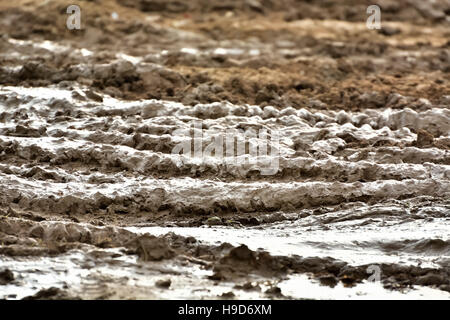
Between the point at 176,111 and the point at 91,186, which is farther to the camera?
the point at 176,111

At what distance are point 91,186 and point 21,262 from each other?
182 cm

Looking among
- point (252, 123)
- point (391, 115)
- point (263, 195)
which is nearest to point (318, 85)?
point (391, 115)

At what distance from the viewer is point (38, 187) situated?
21.0 feet

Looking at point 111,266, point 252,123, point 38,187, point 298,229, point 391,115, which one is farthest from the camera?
point 391,115

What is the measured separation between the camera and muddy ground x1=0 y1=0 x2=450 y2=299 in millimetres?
4832

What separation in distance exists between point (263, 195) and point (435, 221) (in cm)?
136

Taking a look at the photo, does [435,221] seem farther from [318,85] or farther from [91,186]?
[318,85]

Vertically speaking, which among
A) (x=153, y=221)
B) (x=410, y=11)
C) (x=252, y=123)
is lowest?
(x=153, y=221)

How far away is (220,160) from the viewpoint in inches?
276

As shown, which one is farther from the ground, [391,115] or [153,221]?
[391,115]

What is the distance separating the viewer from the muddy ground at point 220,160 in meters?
4.83

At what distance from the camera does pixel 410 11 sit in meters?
12.7
